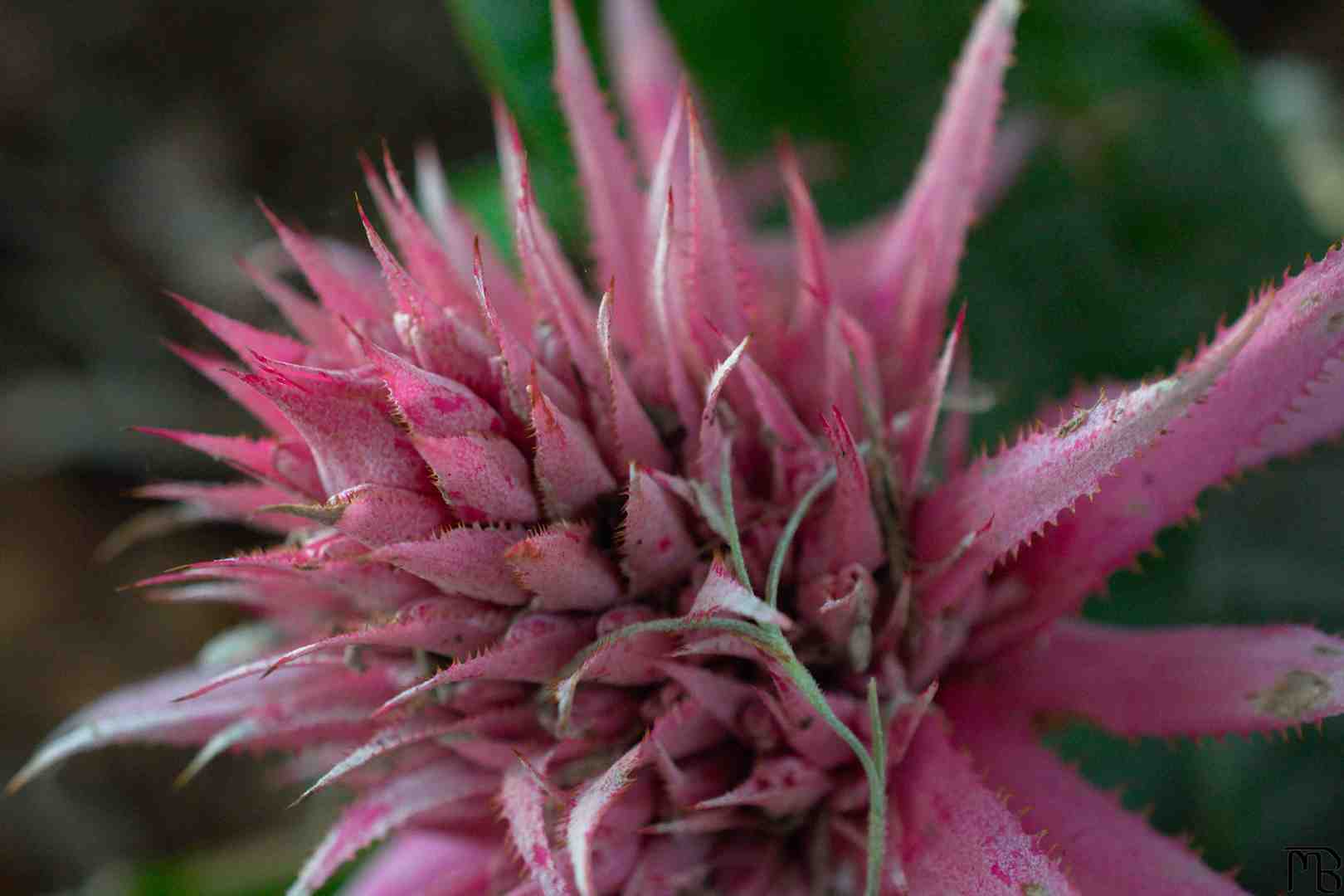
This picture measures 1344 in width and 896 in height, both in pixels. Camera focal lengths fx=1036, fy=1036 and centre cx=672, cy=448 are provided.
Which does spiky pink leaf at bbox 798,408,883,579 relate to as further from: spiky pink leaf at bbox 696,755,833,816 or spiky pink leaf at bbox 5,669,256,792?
spiky pink leaf at bbox 5,669,256,792

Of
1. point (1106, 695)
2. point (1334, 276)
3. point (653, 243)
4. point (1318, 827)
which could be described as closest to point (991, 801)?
point (1106, 695)

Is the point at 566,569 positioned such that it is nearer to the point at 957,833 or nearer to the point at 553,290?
the point at 553,290

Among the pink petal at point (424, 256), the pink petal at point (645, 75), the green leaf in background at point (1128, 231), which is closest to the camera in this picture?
the pink petal at point (424, 256)

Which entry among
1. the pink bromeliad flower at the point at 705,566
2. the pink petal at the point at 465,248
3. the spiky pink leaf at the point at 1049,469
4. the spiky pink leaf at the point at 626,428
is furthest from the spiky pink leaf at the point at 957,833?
the pink petal at the point at 465,248

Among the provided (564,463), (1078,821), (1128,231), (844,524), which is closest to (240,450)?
(564,463)

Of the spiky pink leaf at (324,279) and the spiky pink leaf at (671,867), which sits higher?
the spiky pink leaf at (324,279)

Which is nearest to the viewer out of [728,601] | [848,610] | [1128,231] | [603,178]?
[728,601]

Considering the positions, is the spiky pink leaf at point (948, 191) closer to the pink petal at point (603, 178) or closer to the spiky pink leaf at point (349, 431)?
the pink petal at point (603, 178)
